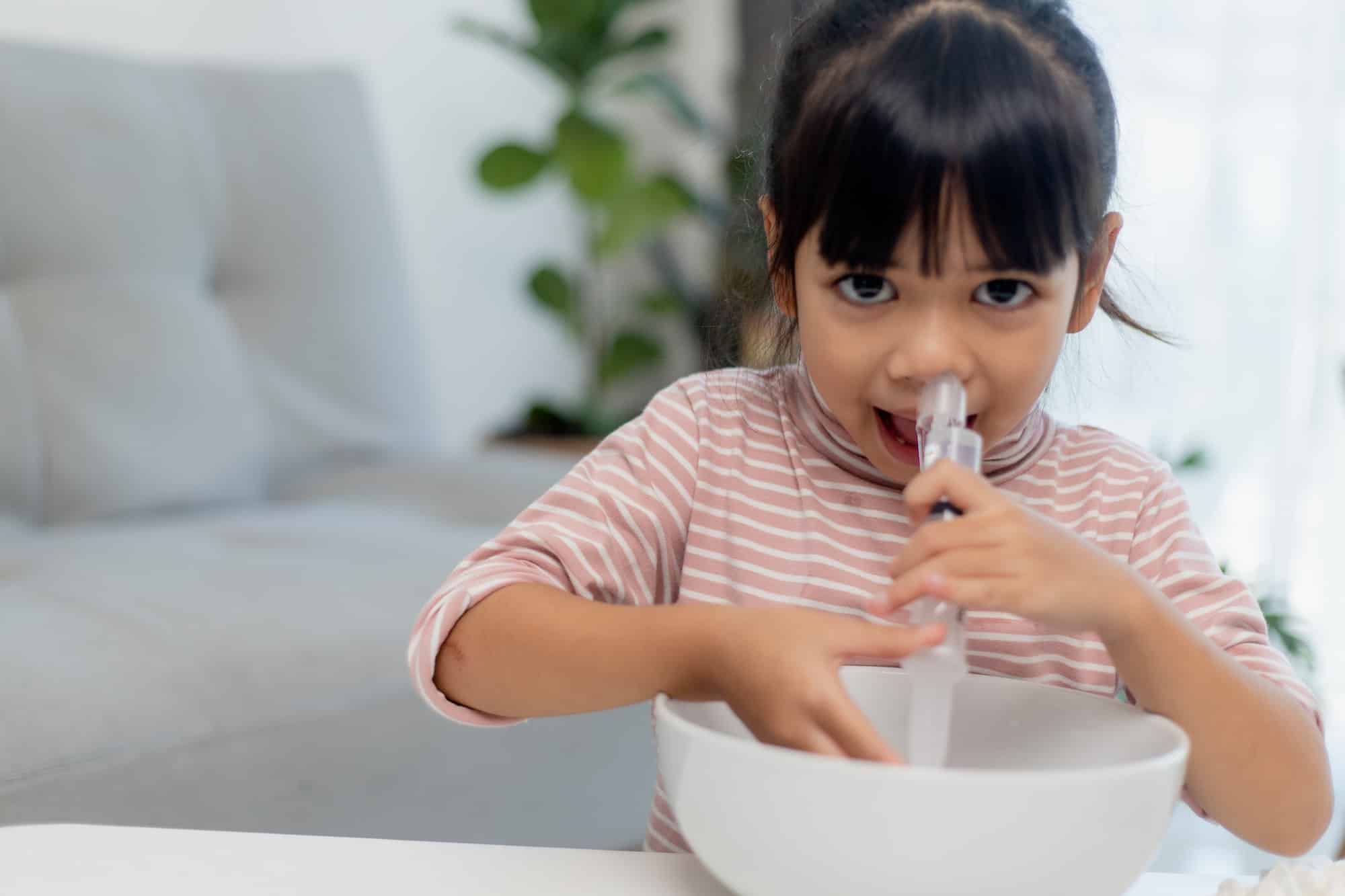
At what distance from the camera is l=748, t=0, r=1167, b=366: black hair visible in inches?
22.9

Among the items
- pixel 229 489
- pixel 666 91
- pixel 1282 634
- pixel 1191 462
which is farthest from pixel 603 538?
pixel 666 91

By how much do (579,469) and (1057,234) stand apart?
0.27 metres

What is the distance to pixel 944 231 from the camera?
0.58 m

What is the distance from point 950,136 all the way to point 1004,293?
8cm

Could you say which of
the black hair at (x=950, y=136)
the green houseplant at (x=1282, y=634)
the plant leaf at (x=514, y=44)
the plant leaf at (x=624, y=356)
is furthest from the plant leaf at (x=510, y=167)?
the black hair at (x=950, y=136)

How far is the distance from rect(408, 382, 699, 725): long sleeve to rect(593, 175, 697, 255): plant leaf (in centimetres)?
197

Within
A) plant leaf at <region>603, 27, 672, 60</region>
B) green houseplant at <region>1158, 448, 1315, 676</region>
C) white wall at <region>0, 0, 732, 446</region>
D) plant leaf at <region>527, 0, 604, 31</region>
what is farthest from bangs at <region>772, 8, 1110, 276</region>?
plant leaf at <region>603, 27, 672, 60</region>

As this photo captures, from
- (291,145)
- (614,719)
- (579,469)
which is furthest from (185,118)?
(579,469)

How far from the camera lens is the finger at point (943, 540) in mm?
478

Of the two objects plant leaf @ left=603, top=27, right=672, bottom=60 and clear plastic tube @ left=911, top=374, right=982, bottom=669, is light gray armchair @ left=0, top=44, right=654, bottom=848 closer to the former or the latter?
clear plastic tube @ left=911, top=374, right=982, bottom=669

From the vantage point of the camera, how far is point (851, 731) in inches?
17.8

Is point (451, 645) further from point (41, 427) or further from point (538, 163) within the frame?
point (538, 163)

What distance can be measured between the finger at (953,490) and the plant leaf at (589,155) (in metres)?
2.23

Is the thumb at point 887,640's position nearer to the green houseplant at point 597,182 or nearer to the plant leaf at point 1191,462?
the plant leaf at point 1191,462
